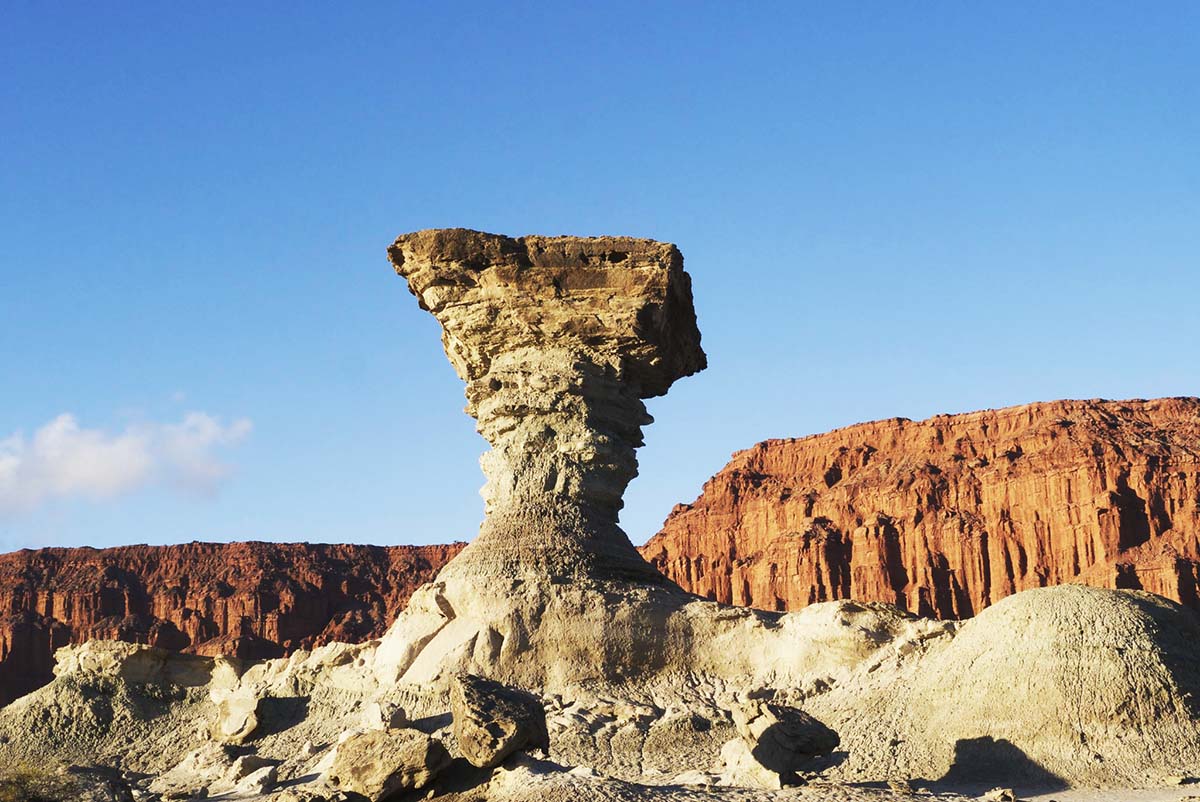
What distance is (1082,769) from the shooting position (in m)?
16.8

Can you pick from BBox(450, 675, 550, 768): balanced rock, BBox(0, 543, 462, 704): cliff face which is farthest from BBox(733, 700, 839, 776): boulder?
BBox(0, 543, 462, 704): cliff face

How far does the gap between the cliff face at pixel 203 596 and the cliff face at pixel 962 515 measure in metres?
22.8

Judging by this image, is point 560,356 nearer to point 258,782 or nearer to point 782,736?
point 258,782

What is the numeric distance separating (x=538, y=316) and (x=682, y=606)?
5.20 metres

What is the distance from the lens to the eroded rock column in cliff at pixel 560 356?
2359 centimetres

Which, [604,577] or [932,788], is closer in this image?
[932,788]

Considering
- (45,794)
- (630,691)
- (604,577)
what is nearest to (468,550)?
(604,577)

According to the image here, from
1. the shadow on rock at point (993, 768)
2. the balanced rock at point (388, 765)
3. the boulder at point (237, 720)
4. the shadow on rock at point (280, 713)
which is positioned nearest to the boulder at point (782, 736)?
the shadow on rock at point (993, 768)

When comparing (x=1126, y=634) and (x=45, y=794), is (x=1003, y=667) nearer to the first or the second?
(x=1126, y=634)

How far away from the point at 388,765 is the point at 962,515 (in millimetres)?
96411

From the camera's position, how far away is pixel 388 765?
15.8 metres

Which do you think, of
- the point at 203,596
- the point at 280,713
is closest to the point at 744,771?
the point at 280,713

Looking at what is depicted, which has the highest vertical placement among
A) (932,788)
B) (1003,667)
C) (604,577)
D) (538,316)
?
(538,316)

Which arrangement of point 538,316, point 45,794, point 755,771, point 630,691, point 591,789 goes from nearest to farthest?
point 591,789 < point 755,771 < point 45,794 < point 630,691 < point 538,316
